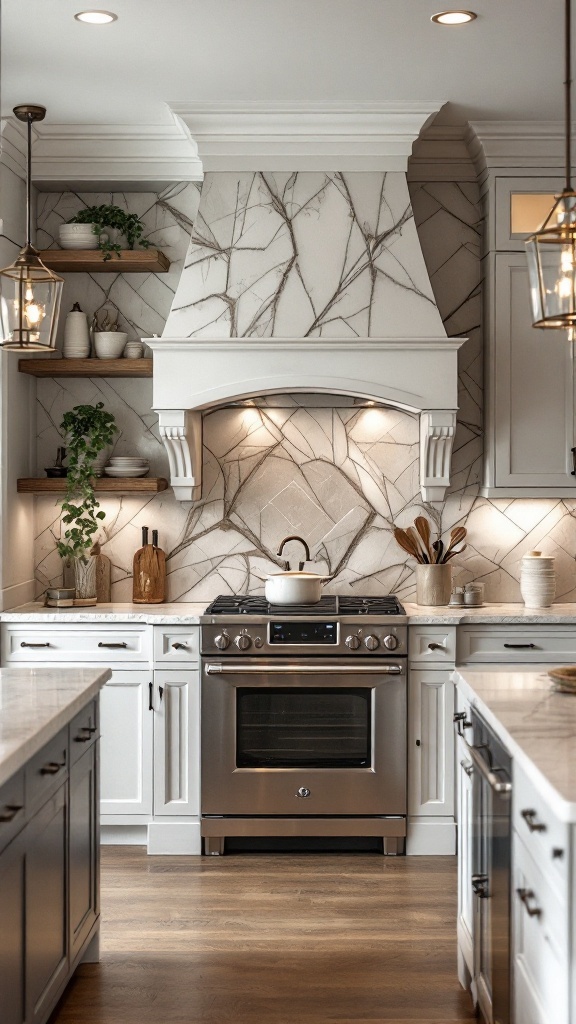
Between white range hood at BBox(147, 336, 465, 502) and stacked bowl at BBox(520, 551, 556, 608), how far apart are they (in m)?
0.73

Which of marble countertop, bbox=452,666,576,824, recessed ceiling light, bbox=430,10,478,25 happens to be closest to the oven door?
marble countertop, bbox=452,666,576,824

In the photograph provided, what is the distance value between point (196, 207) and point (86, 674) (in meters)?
2.63

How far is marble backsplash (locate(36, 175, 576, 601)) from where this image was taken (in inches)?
198

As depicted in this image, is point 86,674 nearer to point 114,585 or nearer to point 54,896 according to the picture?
point 54,896

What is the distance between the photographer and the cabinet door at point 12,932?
7.55 ft

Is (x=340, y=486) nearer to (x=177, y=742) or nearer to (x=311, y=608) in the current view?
(x=311, y=608)

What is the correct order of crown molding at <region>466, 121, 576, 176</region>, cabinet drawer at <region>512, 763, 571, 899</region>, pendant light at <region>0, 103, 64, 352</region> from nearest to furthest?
1. cabinet drawer at <region>512, 763, 571, 899</region>
2. pendant light at <region>0, 103, 64, 352</region>
3. crown molding at <region>466, 121, 576, 176</region>

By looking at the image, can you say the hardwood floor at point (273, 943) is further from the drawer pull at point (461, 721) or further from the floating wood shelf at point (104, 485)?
the floating wood shelf at point (104, 485)

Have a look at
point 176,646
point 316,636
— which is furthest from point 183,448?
point 316,636

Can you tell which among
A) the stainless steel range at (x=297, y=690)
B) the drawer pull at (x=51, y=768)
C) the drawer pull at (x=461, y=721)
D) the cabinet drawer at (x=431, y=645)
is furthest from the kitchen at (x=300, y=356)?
the drawer pull at (x=51, y=768)

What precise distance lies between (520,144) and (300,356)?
1.39 metres

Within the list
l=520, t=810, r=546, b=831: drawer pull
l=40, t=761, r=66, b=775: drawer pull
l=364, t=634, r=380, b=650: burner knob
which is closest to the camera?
l=520, t=810, r=546, b=831: drawer pull

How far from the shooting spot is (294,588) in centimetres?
454

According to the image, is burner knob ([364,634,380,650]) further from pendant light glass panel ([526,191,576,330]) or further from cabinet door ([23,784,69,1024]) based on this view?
pendant light glass panel ([526,191,576,330])
